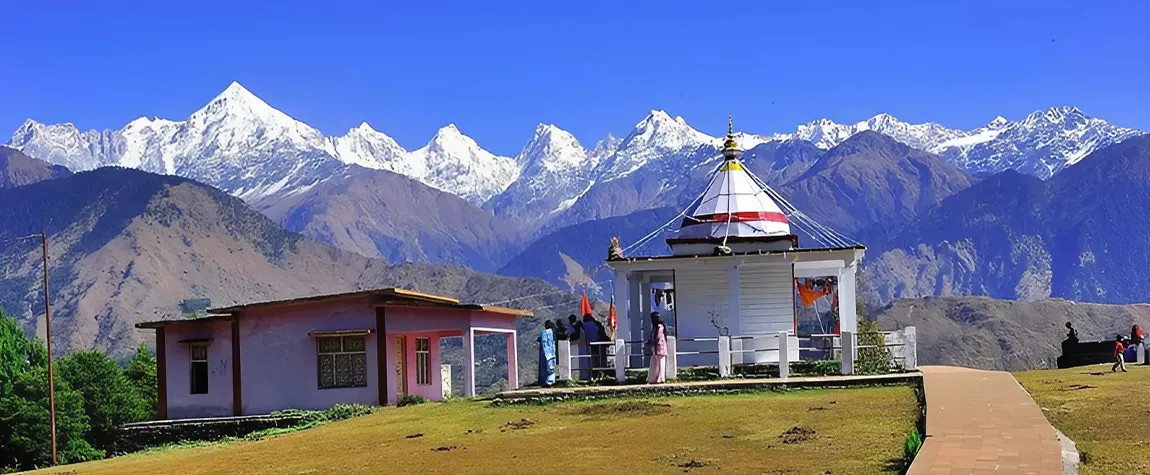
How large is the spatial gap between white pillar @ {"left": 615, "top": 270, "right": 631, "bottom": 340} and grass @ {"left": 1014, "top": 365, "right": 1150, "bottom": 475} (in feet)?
32.9

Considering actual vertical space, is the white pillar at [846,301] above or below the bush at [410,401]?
above

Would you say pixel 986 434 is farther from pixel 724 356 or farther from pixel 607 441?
pixel 724 356

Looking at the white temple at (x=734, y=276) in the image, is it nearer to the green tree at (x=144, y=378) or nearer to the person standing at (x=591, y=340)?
the person standing at (x=591, y=340)

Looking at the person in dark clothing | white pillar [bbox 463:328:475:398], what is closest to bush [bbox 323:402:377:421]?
the person in dark clothing

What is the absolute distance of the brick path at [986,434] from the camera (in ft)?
54.7

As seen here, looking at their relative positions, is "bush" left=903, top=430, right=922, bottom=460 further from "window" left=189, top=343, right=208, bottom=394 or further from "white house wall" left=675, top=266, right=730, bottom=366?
"window" left=189, top=343, right=208, bottom=394

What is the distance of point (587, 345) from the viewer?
3553 centimetres

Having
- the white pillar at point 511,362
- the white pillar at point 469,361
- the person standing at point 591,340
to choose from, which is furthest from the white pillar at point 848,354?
the white pillar at point 511,362

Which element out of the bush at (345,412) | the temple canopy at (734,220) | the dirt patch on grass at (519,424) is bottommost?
the bush at (345,412)

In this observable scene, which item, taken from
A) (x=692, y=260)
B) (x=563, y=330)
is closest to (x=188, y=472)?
(x=563, y=330)

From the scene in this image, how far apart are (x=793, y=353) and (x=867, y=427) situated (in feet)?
40.4

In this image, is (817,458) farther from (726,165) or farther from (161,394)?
(161,394)

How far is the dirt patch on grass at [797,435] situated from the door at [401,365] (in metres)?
20.3

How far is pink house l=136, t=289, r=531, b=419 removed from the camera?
1551 inches
